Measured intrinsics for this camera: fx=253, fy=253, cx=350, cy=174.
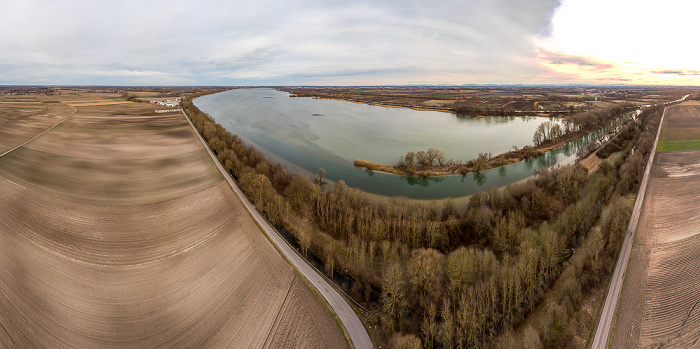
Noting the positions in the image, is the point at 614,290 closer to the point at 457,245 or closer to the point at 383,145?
the point at 457,245

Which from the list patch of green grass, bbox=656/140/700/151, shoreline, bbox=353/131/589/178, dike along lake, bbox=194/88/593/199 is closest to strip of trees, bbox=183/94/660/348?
dike along lake, bbox=194/88/593/199

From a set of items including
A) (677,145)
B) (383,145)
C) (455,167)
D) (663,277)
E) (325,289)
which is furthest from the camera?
(383,145)

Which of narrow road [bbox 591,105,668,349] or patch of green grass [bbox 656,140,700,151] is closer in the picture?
narrow road [bbox 591,105,668,349]

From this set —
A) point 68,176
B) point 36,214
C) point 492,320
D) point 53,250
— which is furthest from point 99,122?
point 492,320

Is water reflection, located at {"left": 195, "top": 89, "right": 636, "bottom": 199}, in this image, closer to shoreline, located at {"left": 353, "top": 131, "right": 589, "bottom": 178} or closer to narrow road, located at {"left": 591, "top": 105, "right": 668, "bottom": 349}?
shoreline, located at {"left": 353, "top": 131, "right": 589, "bottom": 178}


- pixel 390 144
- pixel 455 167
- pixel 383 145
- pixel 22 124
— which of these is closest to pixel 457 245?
pixel 455 167

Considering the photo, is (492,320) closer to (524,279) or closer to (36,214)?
(524,279)

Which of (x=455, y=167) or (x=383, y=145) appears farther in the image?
(x=383, y=145)
